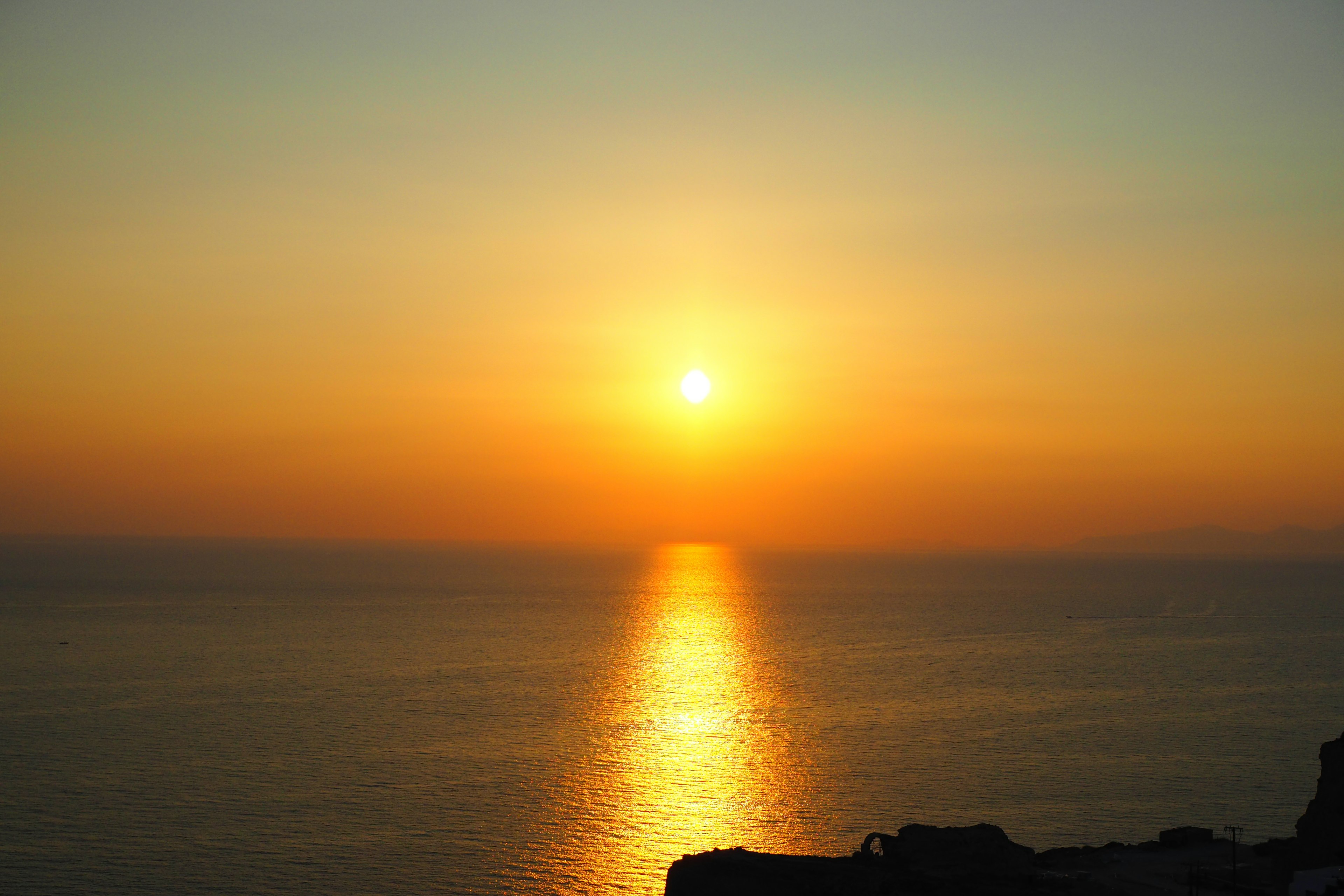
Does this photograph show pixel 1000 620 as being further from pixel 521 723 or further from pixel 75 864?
pixel 75 864

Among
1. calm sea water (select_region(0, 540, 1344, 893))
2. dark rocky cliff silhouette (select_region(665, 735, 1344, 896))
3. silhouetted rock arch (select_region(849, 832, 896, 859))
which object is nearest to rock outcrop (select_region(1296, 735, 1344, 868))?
dark rocky cliff silhouette (select_region(665, 735, 1344, 896))

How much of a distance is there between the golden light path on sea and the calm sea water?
305 mm

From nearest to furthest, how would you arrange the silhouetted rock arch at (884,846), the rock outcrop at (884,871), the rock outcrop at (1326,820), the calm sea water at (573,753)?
the rock outcrop at (884,871), the rock outcrop at (1326,820), the silhouetted rock arch at (884,846), the calm sea water at (573,753)

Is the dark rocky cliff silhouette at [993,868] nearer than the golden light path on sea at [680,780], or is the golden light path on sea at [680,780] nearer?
the dark rocky cliff silhouette at [993,868]


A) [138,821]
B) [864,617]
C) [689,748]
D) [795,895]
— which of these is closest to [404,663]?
[689,748]

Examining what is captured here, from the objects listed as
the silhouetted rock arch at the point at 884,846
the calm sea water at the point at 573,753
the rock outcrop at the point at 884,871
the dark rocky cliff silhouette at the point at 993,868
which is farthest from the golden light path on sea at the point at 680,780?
the dark rocky cliff silhouette at the point at 993,868

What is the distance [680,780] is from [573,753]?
10181 millimetres

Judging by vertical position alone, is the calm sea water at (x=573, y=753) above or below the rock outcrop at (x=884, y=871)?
above

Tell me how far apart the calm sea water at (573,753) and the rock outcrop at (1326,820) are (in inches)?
525

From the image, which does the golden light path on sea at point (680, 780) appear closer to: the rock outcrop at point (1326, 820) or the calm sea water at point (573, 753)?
the calm sea water at point (573, 753)

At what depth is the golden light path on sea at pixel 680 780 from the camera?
Answer: 56031 millimetres

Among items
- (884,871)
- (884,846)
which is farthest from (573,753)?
(884,871)

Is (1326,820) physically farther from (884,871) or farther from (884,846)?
(884,871)

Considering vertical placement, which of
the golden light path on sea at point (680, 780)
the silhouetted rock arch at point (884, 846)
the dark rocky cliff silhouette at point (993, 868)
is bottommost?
the dark rocky cliff silhouette at point (993, 868)
